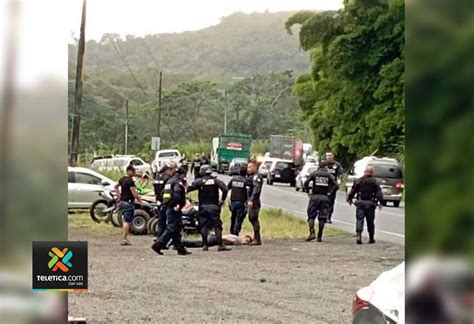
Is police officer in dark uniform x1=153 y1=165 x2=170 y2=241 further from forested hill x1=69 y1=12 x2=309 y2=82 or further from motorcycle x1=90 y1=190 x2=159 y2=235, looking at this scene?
forested hill x1=69 y1=12 x2=309 y2=82

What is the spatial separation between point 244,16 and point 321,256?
137 cm

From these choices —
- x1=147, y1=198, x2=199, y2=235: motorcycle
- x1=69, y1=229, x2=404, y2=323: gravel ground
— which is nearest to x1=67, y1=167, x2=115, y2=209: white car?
x1=69, y1=229, x2=404, y2=323: gravel ground

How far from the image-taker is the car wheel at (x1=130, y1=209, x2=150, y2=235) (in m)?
3.64

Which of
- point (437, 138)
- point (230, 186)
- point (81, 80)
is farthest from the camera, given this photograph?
point (230, 186)

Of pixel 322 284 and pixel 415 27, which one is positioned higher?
pixel 415 27

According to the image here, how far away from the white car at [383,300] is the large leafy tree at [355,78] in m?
0.45

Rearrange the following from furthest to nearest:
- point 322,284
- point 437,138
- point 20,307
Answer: point 322,284, point 20,307, point 437,138

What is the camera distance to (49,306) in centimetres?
284

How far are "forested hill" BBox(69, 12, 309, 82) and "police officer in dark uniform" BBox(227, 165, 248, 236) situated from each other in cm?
51

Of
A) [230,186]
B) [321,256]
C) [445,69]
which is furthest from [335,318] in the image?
[445,69]

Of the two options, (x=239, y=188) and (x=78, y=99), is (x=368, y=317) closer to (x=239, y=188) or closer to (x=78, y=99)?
(x=239, y=188)

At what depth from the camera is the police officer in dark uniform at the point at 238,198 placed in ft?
12.3

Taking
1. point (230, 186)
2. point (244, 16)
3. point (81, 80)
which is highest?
point (244, 16)

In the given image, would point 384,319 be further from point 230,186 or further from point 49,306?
point 230,186
